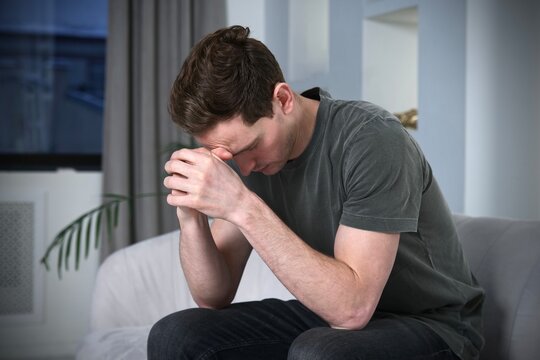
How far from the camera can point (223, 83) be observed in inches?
53.2

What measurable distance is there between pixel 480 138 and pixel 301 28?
1570 mm

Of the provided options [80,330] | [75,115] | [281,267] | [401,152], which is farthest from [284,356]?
[75,115]

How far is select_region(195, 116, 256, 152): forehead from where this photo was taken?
1396 mm

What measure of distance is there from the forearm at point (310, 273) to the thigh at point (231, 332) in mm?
217

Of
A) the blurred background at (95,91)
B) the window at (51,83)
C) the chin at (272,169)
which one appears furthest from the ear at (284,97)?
the window at (51,83)

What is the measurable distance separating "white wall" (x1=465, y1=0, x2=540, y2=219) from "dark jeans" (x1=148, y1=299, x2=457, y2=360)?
1.02 metres

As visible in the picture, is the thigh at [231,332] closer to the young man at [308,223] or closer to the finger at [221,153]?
the young man at [308,223]

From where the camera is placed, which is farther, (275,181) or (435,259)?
(275,181)

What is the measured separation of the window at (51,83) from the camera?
3686 mm

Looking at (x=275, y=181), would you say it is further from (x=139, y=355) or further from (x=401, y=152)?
(x=139, y=355)

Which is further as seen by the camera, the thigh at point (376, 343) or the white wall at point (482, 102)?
the white wall at point (482, 102)

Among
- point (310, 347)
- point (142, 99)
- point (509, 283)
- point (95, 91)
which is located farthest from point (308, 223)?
point (95, 91)

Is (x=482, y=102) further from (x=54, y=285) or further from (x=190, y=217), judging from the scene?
(x=54, y=285)

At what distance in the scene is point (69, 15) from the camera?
149 inches
